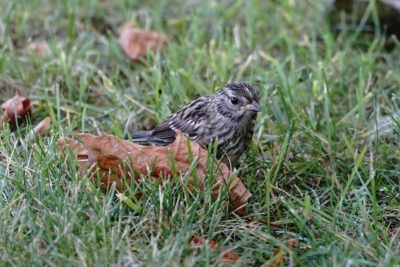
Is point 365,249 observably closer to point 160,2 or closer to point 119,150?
point 119,150

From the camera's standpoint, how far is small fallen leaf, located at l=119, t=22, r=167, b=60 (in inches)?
254

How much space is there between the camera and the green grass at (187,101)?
3.69m

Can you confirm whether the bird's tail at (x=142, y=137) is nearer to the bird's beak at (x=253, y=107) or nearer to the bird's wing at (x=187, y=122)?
the bird's wing at (x=187, y=122)

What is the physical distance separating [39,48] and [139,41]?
78cm

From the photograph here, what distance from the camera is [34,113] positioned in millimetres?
5602

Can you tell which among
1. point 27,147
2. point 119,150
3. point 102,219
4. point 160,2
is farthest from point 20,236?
point 160,2

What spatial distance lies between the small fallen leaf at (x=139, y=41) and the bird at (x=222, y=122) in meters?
1.52

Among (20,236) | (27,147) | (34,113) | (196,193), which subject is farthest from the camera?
(34,113)

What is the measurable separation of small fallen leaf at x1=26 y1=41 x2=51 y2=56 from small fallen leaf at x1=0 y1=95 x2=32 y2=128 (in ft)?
2.77

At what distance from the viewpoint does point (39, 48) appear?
646cm

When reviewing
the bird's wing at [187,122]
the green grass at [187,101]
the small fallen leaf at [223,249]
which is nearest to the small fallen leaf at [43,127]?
the green grass at [187,101]

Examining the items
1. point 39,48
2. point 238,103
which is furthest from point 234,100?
point 39,48

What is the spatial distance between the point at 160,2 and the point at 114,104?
1.86 metres

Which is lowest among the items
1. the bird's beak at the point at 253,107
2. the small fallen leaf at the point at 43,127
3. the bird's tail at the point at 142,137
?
the bird's tail at the point at 142,137
